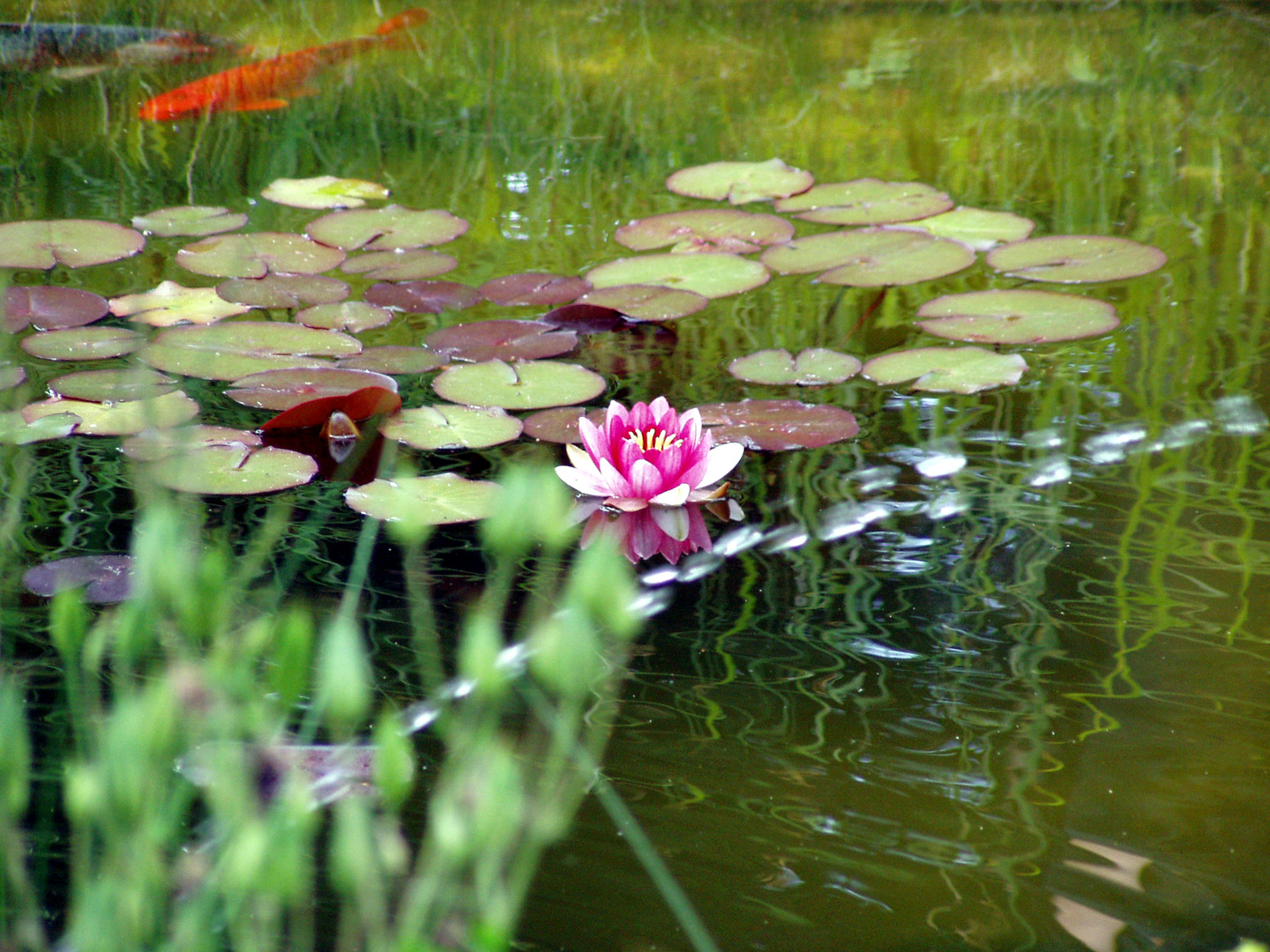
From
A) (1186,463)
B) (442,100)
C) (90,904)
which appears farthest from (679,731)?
(442,100)

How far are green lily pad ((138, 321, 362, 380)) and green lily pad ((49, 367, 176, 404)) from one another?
0.05m

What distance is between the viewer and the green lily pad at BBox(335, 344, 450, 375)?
6.09 ft

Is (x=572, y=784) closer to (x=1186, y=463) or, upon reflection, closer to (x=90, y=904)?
(x=90, y=904)

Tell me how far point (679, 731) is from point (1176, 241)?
70.1 inches

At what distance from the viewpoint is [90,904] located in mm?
487

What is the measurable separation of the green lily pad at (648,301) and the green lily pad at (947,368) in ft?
1.18

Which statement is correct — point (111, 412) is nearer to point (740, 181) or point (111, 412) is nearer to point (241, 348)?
point (241, 348)

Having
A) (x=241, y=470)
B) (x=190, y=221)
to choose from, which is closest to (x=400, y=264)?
(x=190, y=221)

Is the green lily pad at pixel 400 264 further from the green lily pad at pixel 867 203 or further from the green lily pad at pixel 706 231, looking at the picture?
the green lily pad at pixel 867 203

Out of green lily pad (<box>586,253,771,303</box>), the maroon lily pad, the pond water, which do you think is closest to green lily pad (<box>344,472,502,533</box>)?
the pond water

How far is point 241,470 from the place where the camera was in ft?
5.09

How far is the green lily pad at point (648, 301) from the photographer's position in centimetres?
206

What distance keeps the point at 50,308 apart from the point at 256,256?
389 mm

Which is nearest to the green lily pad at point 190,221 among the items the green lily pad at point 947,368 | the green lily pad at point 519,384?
the green lily pad at point 519,384
